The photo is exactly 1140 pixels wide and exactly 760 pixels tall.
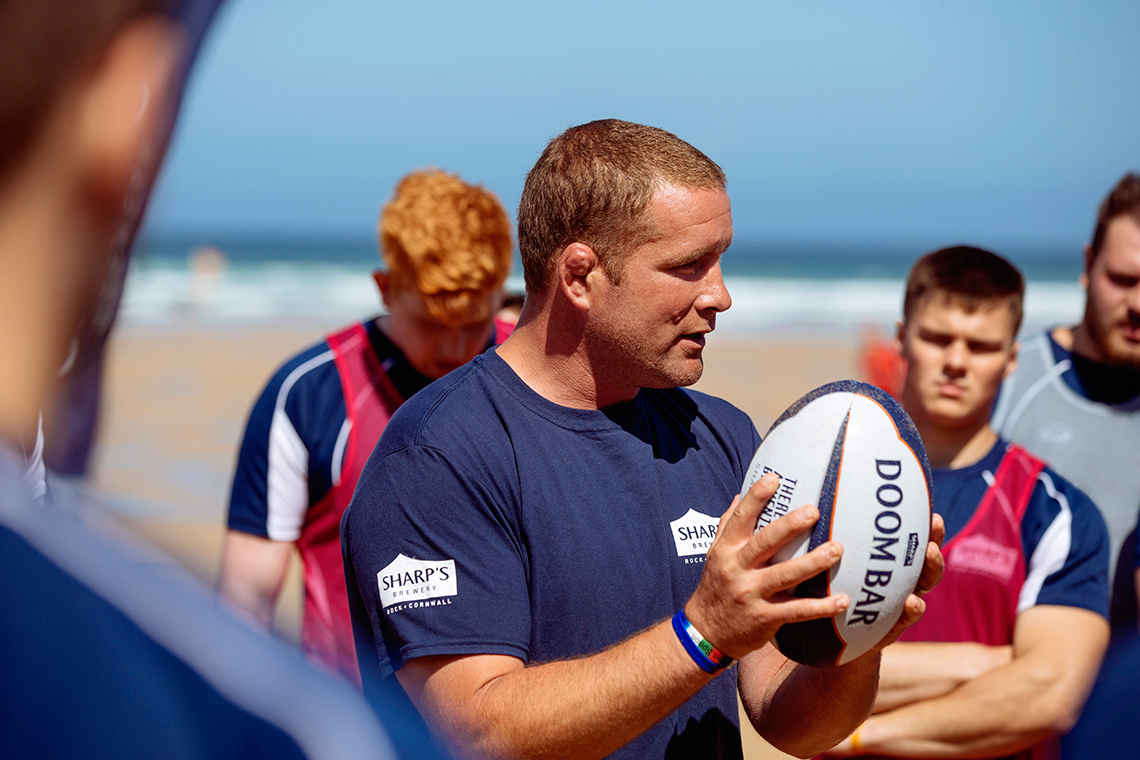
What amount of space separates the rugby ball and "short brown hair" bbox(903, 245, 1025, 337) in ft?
5.51

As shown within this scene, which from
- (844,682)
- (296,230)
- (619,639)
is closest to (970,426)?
(844,682)

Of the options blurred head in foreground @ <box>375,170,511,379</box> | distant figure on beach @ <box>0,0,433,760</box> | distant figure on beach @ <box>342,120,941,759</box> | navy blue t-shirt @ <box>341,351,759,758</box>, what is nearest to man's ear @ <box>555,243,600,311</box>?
Answer: distant figure on beach @ <box>342,120,941,759</box>

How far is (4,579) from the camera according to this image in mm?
632

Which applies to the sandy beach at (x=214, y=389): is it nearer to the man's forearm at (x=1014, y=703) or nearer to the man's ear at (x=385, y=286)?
the man's ear at (x=385, y=286)

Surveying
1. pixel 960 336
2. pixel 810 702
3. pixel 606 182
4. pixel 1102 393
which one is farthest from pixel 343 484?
pixel 1102 393

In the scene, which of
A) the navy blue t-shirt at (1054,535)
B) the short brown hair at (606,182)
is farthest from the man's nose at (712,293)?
the navy blue t-shirt at (1054,535)

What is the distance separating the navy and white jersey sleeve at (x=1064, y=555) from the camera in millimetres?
3465

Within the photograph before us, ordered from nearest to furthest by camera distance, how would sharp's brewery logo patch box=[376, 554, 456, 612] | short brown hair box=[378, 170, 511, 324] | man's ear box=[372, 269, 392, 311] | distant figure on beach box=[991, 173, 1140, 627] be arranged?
1. sharp's brewery logo patch box=[376, 554, 456, 612]
2. short brown hair box=[378, 170, 511, 324]
3. distant figure on beach box=[991, 173, 1140, 627]
4. man's ear box=[372, 269, 392, 311]

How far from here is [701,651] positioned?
6.45ft

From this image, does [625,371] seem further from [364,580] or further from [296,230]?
[296,230]

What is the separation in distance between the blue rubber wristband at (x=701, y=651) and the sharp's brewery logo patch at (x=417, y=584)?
50 cm

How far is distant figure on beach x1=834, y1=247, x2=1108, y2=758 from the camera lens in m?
3.35

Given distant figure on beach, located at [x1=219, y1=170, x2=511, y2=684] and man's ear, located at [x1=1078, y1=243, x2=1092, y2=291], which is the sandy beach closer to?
distant figure on beach, located at [x1=219, y1=170, x2=511, y2=684]

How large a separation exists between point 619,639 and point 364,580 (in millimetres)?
587
